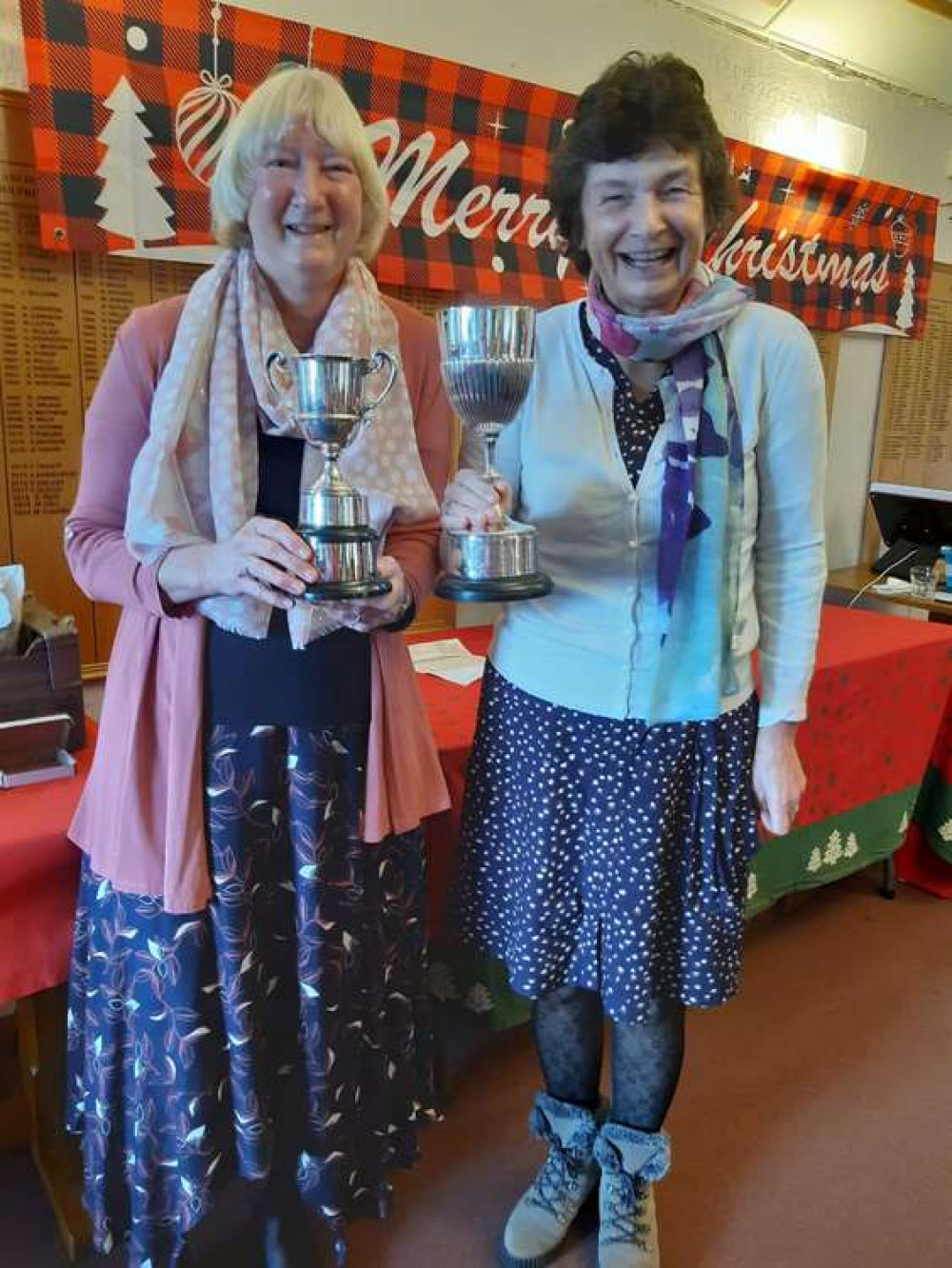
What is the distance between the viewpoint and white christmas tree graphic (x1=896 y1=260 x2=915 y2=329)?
361 cm

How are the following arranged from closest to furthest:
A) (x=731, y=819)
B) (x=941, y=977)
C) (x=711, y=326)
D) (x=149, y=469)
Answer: (x=149, y=469)
(x=711, y=326)
(x=731, y=819)
(x=941, y=977)

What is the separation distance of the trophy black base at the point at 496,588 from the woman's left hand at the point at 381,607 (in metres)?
0.06

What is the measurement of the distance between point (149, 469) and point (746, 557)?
0.72 metres

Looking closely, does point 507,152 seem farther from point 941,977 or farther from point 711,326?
point 941,977

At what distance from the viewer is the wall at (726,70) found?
226cm

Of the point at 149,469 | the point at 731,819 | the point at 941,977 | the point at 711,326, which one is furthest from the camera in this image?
the point at 941,977

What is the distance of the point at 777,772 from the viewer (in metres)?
1.30

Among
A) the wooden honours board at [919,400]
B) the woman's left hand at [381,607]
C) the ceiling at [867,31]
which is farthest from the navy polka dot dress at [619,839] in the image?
the wooden honours board at [919,400]

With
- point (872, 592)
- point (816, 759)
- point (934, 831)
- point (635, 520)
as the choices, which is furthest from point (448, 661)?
point (872, 592)

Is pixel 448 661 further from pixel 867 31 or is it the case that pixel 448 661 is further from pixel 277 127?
pixel 867 31

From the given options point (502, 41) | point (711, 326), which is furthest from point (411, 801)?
point (502, 41)

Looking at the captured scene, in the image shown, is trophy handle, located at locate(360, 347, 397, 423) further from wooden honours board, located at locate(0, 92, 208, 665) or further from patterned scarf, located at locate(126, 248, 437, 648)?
wooden honours board, located at locate(0, 92, 208, 665)

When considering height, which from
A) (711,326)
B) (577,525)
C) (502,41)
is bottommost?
(577,525)

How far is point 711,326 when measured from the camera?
1.16m
